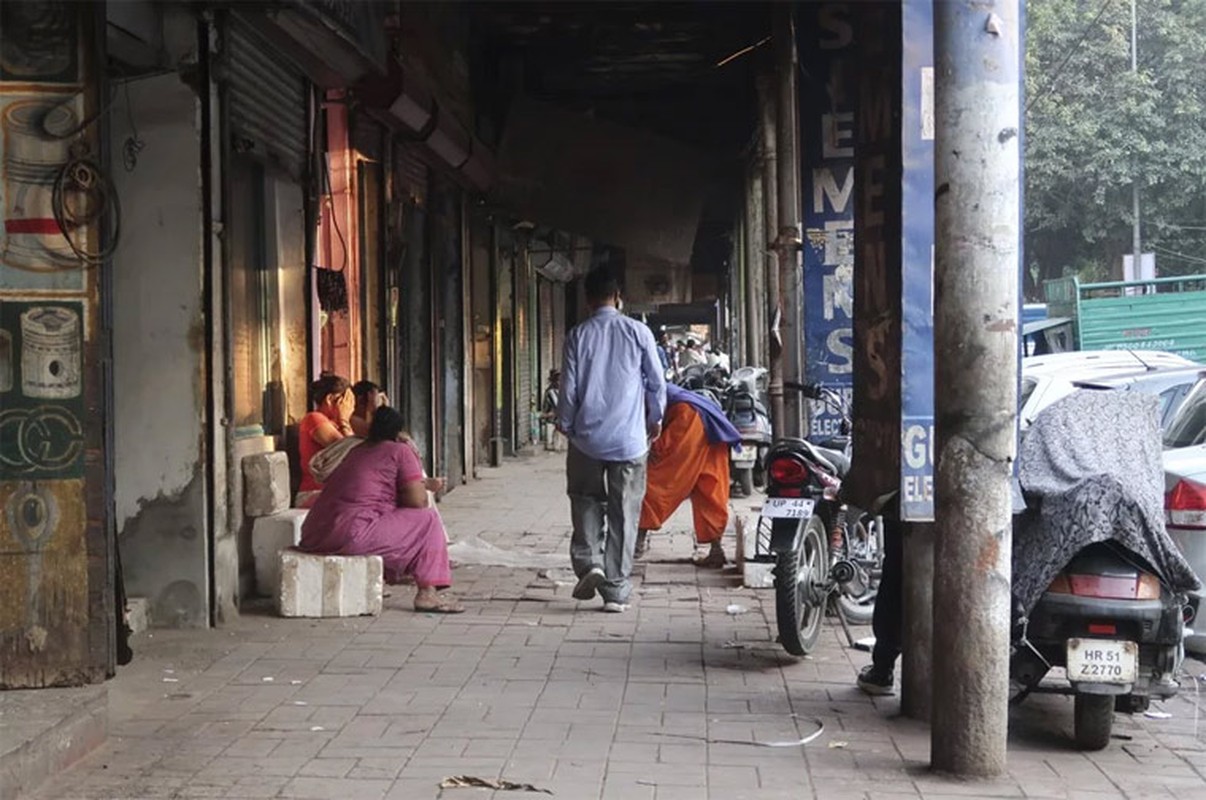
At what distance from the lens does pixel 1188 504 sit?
632cm

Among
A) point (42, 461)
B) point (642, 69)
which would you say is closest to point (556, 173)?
point (642, 69)

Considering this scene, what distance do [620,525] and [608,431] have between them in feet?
1.70

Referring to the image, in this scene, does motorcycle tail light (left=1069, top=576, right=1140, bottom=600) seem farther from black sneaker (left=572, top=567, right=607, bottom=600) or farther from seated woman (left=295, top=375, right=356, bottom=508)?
seated woman (left=295, top=375, right=356, bottom=508)

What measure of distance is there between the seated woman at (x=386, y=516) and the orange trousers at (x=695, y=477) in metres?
2.02

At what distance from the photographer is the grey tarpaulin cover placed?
4.89m

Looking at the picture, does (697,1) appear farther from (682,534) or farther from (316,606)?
(316,606)

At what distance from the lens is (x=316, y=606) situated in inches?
292

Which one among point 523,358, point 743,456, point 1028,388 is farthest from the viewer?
point 523,358

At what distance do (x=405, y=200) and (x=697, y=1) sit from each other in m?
3.13

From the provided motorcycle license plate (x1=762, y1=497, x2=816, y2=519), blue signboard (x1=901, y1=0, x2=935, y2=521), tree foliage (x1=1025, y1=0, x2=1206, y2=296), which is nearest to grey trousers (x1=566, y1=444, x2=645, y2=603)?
motorcycle license plate (x1=762, y1=497, x2=816, y2=519)

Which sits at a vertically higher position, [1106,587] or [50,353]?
[50,353]

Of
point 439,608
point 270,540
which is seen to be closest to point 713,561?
point 439,608

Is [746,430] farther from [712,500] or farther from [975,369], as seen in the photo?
[975,369]

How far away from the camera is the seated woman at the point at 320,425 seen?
8.41m
